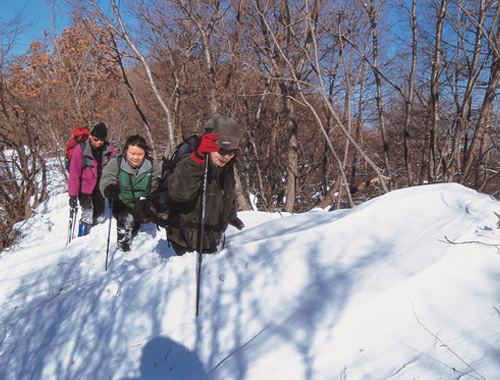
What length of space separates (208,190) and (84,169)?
126 inches

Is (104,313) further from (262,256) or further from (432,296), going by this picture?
(432,296)

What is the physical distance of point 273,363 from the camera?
191 centimetres

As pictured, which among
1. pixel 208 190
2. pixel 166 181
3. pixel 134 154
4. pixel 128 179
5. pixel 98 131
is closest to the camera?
pixel 208 190

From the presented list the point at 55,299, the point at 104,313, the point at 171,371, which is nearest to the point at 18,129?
the point at 55,299

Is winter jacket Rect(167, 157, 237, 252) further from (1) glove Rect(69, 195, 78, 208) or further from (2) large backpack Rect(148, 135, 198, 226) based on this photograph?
(1) glove Rect(69, 195, 78, 208)

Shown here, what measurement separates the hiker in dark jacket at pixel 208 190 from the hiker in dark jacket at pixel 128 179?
1254mm

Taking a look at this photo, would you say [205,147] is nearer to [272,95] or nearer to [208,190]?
[208,190]

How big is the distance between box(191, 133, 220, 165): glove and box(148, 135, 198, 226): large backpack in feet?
1.37

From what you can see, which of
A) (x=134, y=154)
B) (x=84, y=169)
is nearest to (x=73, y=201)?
(x=84, y=169)

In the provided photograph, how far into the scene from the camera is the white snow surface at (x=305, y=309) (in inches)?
70.4

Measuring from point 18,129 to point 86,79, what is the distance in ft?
7.86

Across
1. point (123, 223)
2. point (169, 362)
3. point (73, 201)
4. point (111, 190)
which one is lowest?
point (169, 362)

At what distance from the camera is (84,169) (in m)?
5.42

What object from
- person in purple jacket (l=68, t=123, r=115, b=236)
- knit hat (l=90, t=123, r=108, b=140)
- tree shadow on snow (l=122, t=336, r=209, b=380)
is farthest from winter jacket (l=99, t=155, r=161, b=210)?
tree shadow on snow (l=122, t=336, r=209, b=380)
